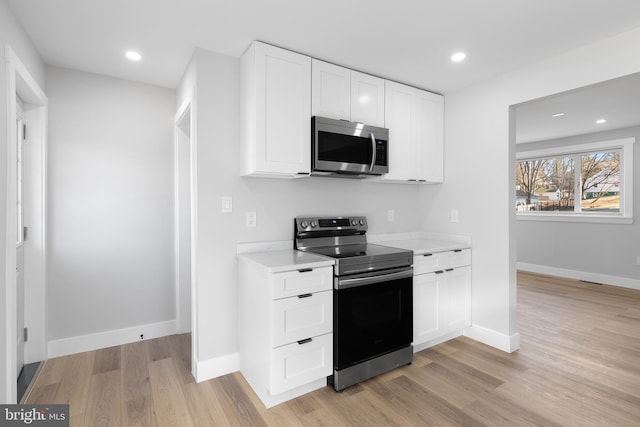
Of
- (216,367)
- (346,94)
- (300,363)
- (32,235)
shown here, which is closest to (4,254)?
(32,235)

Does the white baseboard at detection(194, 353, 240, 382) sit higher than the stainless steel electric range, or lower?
lower

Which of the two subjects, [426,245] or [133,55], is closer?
[133,55]

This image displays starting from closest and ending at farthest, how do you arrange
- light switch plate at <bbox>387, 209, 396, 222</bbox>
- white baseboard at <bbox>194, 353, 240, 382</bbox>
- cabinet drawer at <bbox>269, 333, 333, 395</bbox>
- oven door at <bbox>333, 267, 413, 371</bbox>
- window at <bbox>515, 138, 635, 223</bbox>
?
cabinet drawer at <bbox>269, 333, 333, 395</bbox>
oven door at <bbox>333, 267, 413, 371</bbox>
white baseboard at <bbox>194, 353, 240, 382</bbox>
light switch plate at <bbox>387, 209, 396, 222</bbox>
window at <bbox>515, 138, 635, 223</bbox>

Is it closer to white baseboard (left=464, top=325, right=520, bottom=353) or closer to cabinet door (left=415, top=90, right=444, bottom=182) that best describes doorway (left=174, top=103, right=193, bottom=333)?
cabinet door (left=415, top=90, right=444, bottom=182)

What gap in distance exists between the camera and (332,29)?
2.19 meters

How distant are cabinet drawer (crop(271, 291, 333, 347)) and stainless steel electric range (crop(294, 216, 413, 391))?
0.23 ft

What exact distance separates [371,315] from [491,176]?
5.55 ft

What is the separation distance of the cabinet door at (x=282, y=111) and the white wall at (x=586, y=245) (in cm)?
530

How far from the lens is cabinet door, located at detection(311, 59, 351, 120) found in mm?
2562

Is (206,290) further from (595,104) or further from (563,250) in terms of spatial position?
(563,250)

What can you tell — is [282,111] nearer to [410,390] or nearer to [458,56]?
[458,56]

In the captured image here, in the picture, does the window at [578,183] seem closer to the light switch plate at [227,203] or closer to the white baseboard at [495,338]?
the white baseboard at [495,338]

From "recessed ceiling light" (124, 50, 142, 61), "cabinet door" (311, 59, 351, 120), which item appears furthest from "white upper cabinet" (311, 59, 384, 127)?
"recessed ceiling light" (124, 50, 142, 61)

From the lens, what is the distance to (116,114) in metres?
2.97
